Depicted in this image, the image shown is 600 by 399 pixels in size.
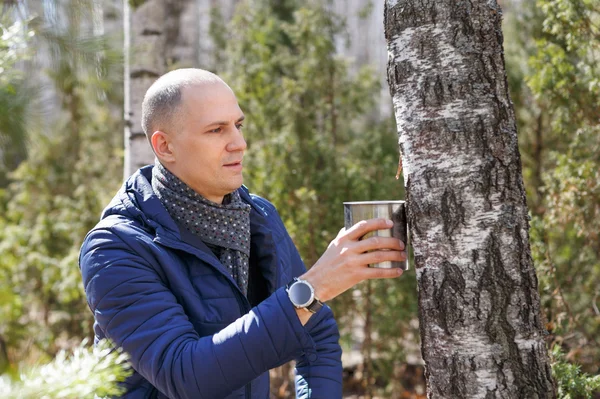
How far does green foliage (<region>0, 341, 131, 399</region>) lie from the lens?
86cm

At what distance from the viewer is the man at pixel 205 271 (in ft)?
5.43

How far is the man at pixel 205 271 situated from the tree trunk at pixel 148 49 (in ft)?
6.49

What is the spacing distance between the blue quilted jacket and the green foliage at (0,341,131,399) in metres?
0.63

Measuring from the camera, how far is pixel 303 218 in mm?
4324

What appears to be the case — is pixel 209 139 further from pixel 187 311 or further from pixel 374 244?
pixel 374 244

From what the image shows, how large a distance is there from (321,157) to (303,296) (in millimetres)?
2948

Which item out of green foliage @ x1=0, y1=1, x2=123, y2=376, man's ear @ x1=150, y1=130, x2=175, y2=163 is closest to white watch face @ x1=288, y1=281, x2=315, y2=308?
man's ear @ x1=150, y1=130, x2=175, y2=163

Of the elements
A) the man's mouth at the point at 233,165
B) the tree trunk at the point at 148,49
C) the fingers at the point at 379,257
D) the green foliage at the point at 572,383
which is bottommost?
the green foliage at the point at 572,383

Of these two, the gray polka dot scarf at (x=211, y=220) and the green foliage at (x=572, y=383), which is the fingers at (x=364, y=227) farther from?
the green foliage at (x=572, y=383)

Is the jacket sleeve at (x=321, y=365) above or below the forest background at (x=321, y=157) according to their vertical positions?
below

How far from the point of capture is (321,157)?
4.56 metres

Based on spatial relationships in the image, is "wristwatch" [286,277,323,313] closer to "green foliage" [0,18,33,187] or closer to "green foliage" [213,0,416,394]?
"green foliage" [0,18,33,187]

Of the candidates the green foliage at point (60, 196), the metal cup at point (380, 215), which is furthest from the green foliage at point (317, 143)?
the metal cup at point (380, 215)

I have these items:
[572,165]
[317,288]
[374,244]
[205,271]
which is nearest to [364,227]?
[374,244]
